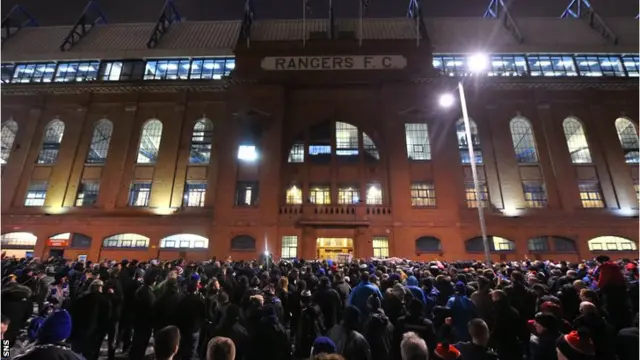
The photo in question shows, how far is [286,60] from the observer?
28062mm

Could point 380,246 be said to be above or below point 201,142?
below

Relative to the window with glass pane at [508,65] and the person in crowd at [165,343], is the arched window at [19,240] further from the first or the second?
the window with glass pane at [508,65]

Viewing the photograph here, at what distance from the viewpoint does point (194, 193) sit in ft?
86.3

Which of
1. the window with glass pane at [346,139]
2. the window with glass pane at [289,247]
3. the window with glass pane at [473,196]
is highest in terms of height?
the window with glass pane at [346,139]

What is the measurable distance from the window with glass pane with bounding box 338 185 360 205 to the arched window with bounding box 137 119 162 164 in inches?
664

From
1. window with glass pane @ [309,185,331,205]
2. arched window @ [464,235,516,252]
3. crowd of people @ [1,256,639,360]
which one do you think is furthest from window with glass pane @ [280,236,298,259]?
crowd of people @ [1,256,639,360]

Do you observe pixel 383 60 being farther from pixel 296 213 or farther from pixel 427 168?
pixel 296 213

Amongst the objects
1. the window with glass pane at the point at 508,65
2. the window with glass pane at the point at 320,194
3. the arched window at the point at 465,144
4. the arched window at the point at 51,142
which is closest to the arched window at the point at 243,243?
the window with glass pane at the point at 320,194

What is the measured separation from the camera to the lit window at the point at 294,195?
25.7 m

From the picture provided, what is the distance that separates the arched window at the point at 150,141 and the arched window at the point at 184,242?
7.64 m

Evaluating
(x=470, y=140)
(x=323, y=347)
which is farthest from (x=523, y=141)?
(x=323, y=347)

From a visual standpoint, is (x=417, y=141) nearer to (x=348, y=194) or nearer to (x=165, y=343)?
(x=348, y=194)

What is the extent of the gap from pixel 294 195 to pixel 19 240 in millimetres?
22779

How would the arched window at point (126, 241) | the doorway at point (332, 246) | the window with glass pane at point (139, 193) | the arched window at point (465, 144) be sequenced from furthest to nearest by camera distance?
1. the arched window at point (465, 144)
2. the window with glass pane at point (139, 193)
3. the arched window at point (126, 241)
4. the doorway at point (332, 246)
